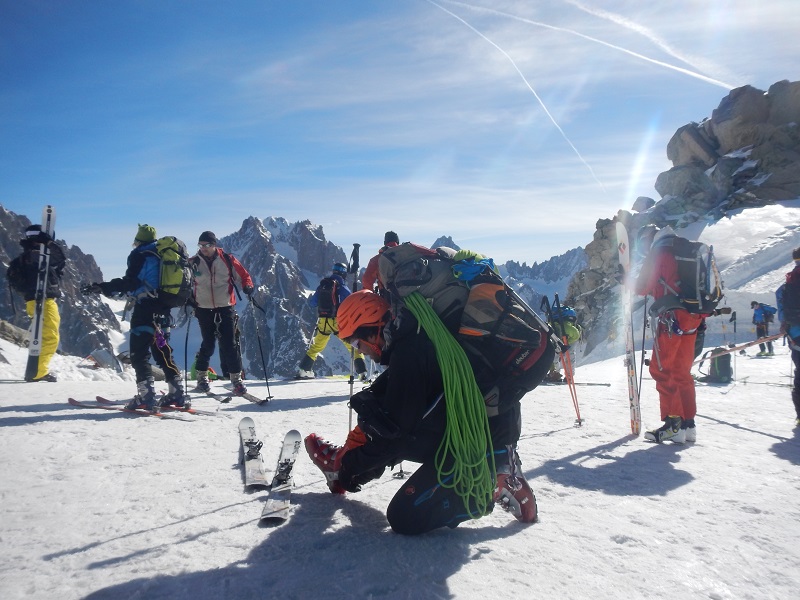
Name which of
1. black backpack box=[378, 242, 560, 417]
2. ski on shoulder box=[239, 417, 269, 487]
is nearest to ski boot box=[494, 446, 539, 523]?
black backpack box=[378, 242, 560, 417]

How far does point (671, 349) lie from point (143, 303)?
Answer: 6.30m

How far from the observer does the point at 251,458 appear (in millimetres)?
4055

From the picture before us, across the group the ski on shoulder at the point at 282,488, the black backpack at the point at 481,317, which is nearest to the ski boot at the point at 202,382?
the ski on shoulder at the point at 282,488

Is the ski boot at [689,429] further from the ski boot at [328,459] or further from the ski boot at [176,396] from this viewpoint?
the ski boot at [176,396]

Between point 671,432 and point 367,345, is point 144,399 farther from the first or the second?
point 671,432

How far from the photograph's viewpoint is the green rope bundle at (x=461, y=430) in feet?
9.18

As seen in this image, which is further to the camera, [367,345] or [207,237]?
[207,237]

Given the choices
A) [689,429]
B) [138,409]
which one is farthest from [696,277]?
[138,409]

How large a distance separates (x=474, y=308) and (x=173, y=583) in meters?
2.04

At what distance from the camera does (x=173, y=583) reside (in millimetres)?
2133

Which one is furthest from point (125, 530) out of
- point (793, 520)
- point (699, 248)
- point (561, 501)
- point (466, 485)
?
point (699, 248)

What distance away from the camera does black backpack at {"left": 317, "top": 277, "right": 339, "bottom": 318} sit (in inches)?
413

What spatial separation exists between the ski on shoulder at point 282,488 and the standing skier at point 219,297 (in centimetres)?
395

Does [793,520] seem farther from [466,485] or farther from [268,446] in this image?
[268,446]
